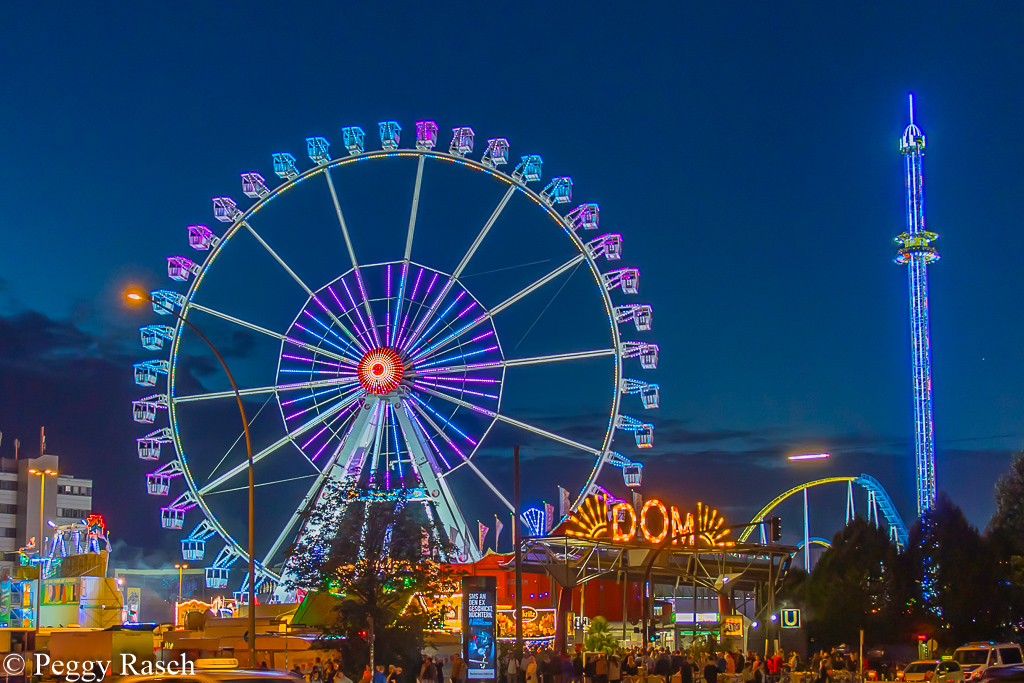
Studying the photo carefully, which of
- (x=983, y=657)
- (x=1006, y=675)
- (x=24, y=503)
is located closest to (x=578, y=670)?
(x=1006, y=675)

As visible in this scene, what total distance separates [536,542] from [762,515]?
865 inches

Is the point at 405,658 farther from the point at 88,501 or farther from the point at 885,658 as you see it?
the point at 88,501

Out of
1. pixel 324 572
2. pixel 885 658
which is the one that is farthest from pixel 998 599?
pixel 324 572

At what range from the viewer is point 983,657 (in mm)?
35094

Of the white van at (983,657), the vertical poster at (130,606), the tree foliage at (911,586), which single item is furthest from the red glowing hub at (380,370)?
the tree foliage at (911,586)

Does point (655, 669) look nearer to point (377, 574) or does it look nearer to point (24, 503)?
point (377, 574)

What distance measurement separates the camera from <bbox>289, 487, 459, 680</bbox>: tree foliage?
2828 centimetres

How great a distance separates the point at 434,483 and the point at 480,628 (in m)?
13.6

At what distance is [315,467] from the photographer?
3662cm

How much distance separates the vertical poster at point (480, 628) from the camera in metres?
23.4

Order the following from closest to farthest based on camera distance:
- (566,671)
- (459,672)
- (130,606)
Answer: (459,672) < (566,671) < (130,606)

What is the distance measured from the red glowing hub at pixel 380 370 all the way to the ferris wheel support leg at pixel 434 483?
146cm

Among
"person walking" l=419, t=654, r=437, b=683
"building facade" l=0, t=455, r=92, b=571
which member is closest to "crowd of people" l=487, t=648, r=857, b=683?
"person walking" l=419, t=654, r=437, b=683

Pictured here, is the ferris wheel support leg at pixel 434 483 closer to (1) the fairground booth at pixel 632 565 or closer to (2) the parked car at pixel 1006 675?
(1) the fairground booth at pixel 632 565
